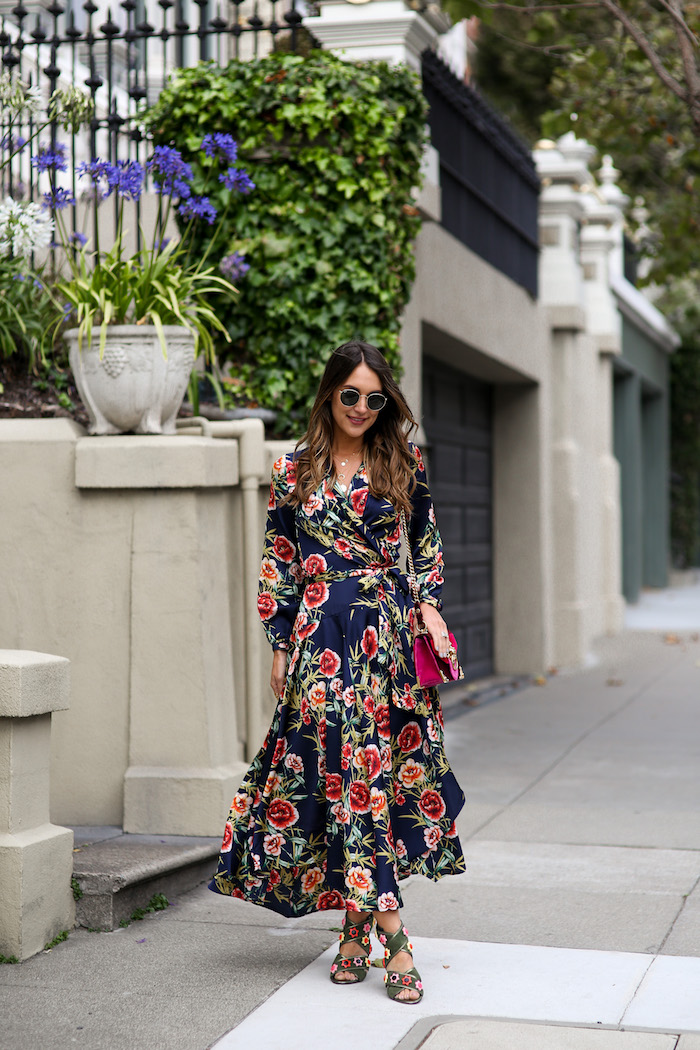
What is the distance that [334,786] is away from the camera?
4023 millimetres

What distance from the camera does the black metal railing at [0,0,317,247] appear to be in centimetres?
663

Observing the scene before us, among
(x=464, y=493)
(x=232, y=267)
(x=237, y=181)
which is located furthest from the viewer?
(x=464, y=493)

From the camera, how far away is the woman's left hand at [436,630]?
4062 mm

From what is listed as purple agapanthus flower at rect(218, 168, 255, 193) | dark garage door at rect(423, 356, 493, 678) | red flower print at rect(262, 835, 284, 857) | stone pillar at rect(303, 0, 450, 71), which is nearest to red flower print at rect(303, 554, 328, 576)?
red flower print at rect(262, 835, 284, 857)

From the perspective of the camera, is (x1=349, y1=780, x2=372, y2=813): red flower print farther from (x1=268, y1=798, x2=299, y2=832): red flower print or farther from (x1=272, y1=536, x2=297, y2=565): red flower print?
(x1=272, y1=536, x2=297, y2=565): red flower print

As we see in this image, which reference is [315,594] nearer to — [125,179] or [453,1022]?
[453,1022]

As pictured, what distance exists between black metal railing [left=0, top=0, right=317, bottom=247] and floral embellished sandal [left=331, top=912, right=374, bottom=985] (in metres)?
3.63

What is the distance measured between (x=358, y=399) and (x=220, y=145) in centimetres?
293

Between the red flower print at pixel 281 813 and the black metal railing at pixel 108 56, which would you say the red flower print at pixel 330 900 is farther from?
the black metal railing at pixel 108 56

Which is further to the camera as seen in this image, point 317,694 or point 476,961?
point 476,961

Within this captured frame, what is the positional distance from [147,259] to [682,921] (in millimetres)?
3587

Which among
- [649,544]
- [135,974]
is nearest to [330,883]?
[135,974]

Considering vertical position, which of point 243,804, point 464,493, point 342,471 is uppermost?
point 464,493

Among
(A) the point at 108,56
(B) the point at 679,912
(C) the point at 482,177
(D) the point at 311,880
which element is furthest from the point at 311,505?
(C) the point at 482,177
